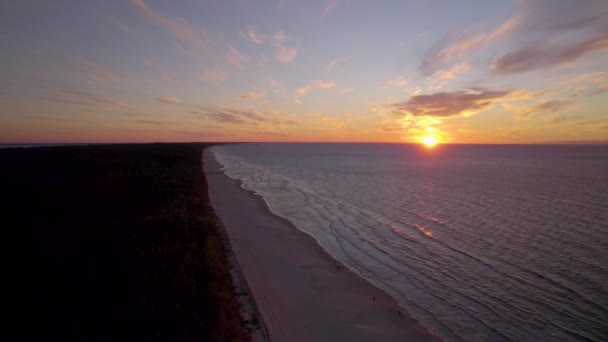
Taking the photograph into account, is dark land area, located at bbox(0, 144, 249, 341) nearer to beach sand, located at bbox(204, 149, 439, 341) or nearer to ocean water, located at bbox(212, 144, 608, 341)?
beach sand, located at bbox(204, 149, 439, 341)

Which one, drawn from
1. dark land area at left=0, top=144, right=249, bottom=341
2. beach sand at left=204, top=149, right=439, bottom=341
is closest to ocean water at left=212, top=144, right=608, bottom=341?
beach sand at left=204, top=149, right=439, bottom=341

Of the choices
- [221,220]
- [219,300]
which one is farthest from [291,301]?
[221,220]

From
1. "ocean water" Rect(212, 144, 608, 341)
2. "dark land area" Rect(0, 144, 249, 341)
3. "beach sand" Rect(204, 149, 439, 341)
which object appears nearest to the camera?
"dark land area" Rect(0, 144, 249, 341)

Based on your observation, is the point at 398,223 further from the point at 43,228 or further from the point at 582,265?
the point at 43,228

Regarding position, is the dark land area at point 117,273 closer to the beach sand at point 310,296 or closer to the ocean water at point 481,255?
the beach sand at point 310,296

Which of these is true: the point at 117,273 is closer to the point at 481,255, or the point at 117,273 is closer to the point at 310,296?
the point at 310,296

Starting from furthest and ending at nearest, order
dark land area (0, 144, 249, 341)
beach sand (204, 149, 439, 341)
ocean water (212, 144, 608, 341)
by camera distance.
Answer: ocean water (212, 144, 608, 341) < beach sand (204, 149, 439, 341) < dark land area (0, 144, 249, 341)
